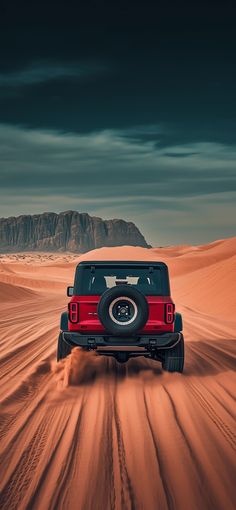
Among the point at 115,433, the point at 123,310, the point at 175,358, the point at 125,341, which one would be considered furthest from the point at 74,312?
the point at 115,433

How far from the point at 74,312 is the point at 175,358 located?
185 centimetres

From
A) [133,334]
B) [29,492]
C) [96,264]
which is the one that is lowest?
[29,492]

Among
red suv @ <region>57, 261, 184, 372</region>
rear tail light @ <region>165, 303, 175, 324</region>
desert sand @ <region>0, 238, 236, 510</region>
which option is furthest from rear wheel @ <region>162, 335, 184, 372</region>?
rear tail light @ <region>165, 303, 175, 324</region>

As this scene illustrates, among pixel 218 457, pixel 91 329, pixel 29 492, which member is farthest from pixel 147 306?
pixel 29 492

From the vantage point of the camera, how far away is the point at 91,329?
8.17 m

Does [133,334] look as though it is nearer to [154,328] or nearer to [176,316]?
[154,328]

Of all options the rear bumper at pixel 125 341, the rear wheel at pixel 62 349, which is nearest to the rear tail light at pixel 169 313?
the rear bumper at pixel 125 341

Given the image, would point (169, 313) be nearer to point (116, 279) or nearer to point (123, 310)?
point (123, 310)

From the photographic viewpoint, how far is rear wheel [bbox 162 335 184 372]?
8633mm

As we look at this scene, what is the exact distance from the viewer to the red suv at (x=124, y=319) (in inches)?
310

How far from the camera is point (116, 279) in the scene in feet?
30.0

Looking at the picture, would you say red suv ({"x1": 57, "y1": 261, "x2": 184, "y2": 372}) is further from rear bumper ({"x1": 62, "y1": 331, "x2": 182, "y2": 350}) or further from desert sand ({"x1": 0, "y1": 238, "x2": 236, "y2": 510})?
desert sand ({"x1": 0, "y1": 238, "x2": 236, "y2": 510})

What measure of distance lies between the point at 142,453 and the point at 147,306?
307 centimetres

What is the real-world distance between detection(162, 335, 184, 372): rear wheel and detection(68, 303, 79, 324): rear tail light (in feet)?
5.43
